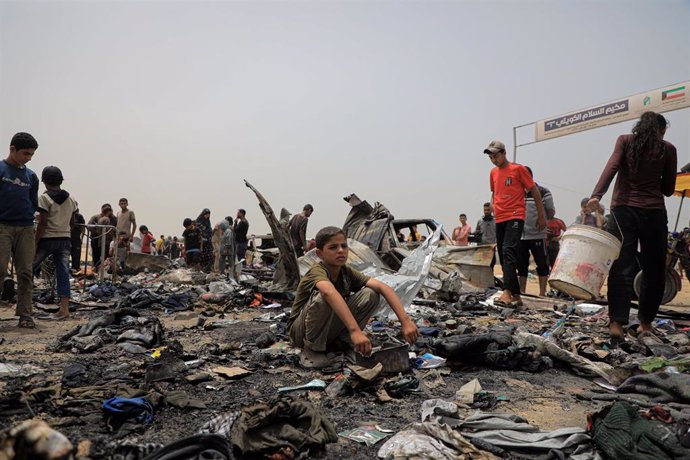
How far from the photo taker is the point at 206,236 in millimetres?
11602

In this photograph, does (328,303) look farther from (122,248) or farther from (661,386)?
(122,248)

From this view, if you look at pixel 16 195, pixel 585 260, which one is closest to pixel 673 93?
pixel 585 260

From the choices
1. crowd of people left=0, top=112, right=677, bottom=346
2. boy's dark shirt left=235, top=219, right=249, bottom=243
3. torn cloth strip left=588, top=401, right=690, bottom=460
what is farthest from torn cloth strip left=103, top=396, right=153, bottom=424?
boy's dark shirt left=235, top=219, right=249, bottom=243

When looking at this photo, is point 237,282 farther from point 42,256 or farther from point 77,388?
point 77,388

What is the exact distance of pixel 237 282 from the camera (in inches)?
309

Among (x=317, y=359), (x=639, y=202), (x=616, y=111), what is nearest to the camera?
(x=317, y=359)

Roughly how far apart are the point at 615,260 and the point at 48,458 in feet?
12.9

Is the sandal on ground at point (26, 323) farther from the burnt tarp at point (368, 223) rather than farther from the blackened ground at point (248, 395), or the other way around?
the burnt tarp at point (368, 223)

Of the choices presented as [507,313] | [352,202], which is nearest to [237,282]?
[352,202]

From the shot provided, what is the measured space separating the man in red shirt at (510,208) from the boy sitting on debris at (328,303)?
2.75 m

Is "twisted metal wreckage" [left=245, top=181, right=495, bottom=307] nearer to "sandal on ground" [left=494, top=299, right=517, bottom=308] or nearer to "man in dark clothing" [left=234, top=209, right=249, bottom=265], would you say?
"sandal on ground" [left=494, top=299, right=517, bottom=308]

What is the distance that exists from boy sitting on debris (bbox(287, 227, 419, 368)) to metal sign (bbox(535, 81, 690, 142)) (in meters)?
10.6

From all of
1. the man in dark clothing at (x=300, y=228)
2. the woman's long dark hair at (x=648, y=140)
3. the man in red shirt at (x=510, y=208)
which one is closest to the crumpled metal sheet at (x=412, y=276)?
the man in red shirt at (x=510, y=208)

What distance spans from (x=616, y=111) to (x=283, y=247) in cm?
1250
